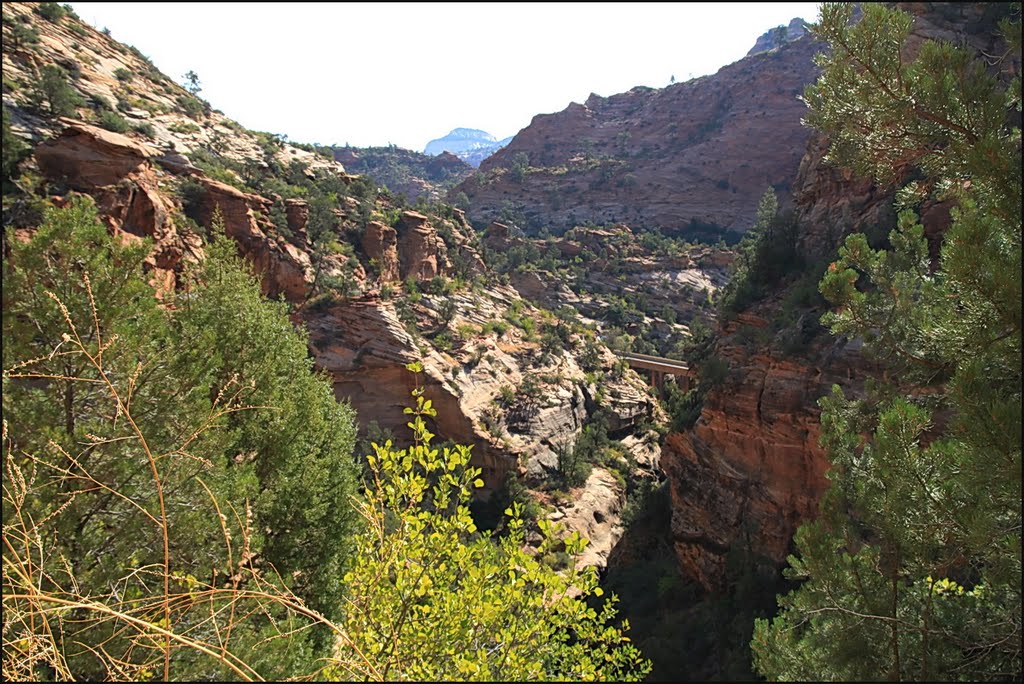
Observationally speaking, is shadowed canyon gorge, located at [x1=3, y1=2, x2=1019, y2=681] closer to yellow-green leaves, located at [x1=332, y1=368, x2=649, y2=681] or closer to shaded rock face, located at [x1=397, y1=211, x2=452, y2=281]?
shaded rock face, located at [x1=397, y1=211, x2=452, y2=281]

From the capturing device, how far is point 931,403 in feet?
16.2

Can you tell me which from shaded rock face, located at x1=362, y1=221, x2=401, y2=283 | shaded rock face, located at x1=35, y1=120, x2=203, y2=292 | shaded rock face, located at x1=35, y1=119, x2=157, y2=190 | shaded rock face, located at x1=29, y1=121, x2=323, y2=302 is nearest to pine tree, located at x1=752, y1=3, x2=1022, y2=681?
shaded rock face, located at x1=29, y1=121, x2=323, y2=302

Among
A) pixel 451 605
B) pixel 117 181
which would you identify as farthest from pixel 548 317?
pixel 451 605

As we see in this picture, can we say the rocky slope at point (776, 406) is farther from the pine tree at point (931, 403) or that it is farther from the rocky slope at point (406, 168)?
the rocky slope at point (406, 168)

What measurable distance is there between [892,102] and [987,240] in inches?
54.3

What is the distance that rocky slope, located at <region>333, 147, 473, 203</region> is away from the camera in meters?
117

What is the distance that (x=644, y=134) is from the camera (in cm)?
9600

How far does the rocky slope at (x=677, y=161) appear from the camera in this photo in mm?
76500

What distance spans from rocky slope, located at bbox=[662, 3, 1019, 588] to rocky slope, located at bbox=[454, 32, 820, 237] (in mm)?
57593

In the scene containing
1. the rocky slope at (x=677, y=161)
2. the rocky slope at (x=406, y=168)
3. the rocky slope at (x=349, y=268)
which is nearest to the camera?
the rocky slope at (x=349, y=268)

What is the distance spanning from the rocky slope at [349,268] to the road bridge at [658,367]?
1.77m

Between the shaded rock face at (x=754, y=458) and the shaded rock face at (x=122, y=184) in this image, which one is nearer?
the shaded rock face at (x=754, y=458)

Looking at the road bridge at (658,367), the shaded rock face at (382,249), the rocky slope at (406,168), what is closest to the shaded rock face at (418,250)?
the shaded rock face at (382,249)

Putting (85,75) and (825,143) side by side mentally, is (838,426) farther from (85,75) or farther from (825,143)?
(85,75)
